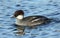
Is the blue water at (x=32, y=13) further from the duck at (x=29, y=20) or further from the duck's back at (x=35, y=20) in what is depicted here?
the duck's back at (x=35, y=20)

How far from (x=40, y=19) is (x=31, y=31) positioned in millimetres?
1660

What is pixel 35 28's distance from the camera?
48.3ft

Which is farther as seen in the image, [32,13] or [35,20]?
[32,13]

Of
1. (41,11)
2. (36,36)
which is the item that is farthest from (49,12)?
(36,36)

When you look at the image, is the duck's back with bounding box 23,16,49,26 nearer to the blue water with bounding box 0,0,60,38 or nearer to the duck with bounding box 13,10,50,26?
the duck with bounding box 13,10,50,26

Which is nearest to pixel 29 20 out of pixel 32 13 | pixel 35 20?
pixel 35 20

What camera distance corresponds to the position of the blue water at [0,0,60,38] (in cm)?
1363

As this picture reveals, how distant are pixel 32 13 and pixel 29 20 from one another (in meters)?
0.80

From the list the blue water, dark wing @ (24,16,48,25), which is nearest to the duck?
dark wing @ (24,16,48,25)

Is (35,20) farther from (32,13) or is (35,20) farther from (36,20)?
(32,13)

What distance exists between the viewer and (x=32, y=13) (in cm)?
1636

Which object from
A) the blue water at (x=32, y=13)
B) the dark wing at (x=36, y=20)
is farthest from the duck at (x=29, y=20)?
the blue water at (x=32, y=13)

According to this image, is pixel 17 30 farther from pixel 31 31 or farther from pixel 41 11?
pixel 41 11

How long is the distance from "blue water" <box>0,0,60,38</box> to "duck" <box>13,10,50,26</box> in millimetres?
266
